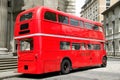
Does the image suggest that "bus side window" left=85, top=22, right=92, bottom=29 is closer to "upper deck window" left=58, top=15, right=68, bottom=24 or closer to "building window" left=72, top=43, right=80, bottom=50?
"building window" left=72, top=43, right=80, bottom=50

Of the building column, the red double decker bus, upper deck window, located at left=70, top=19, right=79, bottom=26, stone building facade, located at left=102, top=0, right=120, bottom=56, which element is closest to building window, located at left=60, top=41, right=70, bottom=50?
the red double decker bus

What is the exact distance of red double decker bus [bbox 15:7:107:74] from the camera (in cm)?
1455

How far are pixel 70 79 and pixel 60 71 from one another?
2.49 metres

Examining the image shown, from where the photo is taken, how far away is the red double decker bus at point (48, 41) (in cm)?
1455

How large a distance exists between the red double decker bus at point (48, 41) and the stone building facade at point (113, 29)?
4125 centimetres

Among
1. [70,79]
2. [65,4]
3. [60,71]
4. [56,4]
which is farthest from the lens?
[65,4]

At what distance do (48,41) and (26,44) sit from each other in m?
1.29

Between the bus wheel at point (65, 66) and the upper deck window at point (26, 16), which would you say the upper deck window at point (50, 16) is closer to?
the upper deck window at point (26, 16)

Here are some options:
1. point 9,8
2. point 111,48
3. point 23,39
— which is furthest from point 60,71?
point 111,48

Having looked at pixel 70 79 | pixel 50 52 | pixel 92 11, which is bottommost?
pixel 70 79

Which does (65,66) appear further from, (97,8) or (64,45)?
(97,8)

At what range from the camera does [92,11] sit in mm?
111688

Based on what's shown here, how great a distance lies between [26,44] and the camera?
1520 centimetres

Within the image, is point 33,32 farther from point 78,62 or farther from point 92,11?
point 92,11
